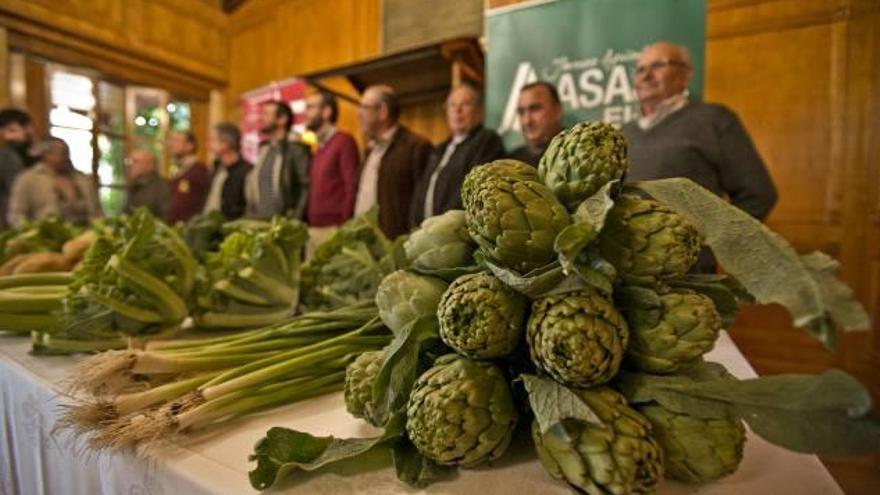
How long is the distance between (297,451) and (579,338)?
0.32 meters

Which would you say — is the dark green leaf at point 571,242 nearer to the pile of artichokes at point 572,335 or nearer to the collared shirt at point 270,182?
the pile of artichokes at point 572,335

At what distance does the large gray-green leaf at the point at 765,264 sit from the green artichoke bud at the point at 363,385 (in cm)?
38

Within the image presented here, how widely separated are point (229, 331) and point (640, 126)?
64.3 inches

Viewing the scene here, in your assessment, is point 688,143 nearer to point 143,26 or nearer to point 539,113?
point 539,113

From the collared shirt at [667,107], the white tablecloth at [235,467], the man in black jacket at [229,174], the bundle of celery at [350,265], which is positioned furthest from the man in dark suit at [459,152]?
the man in black jacket at [229,174]

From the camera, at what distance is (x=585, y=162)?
1.73ft

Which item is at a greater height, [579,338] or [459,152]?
[459,152]

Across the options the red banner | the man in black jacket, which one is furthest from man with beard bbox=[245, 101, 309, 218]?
the red banner

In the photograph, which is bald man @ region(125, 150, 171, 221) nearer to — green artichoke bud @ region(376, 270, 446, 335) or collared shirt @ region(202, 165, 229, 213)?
collared shirt @ region(202, 165, 229, 213)

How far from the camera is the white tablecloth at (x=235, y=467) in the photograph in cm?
51

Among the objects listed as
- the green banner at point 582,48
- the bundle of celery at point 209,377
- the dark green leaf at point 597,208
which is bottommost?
the bundle of celery at point 209,377

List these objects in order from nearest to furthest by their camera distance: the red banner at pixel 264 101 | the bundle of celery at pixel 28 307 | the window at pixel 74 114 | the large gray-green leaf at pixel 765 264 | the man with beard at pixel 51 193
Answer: the large gray-green leaf at pixel 765 264, the bundle of celery at pixel 28 307, the man with beard at pixel 51 193, the red banner at pixel 264 101, the window at pixel 74 114

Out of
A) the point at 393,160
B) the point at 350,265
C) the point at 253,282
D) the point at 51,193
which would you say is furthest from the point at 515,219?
the point at 51,193

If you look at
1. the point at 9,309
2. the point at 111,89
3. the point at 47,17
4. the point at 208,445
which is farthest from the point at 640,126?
the point at 111,89
